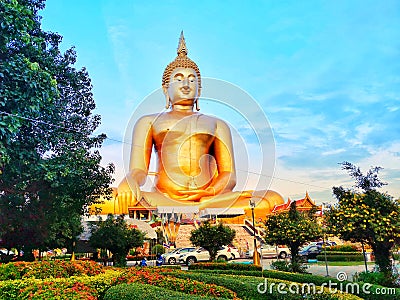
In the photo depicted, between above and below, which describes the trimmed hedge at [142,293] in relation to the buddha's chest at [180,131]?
below

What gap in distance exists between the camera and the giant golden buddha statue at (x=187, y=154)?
1484 centimetres

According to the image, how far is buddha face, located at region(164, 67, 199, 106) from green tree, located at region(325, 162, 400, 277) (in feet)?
26.6

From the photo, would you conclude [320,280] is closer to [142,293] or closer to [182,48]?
[142,293]

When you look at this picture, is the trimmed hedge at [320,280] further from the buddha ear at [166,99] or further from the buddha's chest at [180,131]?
the buddha ear at [166,99]

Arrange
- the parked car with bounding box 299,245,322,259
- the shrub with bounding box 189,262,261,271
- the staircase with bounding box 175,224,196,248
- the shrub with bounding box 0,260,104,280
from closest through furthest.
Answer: the shrub with bounding box 0,260,104,280
the shrub with bounding box 189,262,261,271
the staircase with bounding box 175,224,196,248
the parked car with bounding box 299,245,322,259

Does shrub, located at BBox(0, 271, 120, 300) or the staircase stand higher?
the staircase

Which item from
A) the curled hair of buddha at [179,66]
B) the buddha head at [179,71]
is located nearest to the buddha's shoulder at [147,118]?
the buddha head at [179,71]

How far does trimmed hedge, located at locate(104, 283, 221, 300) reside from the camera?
15.3ft

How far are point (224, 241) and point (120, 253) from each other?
414 centimetres

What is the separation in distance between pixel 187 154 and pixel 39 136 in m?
6.90

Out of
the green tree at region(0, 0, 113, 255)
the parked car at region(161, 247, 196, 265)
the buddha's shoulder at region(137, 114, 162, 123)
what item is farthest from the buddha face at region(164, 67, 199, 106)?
the parked car at region(161, 247, 196, 265)

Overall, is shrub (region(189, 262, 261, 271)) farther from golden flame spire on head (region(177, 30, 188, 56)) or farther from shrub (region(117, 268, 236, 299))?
golden flame spire on head (region(177, 30, 188, 56))

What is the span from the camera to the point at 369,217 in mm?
8984

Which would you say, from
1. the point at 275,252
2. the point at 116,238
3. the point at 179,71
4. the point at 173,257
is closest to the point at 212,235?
the point at 116,238
